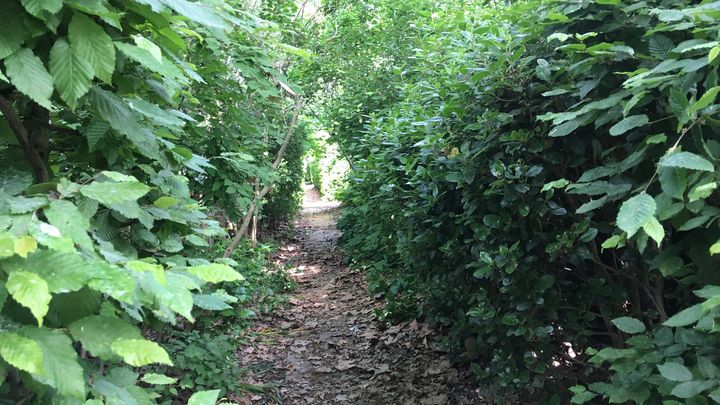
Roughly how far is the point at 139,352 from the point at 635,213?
4.47 ft

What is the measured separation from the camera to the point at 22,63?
119 centimetres

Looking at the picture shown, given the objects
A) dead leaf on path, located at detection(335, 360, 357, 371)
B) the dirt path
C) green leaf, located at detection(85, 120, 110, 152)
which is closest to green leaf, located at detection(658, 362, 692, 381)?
green leaf, located at detection(85, 120, 110, 152)

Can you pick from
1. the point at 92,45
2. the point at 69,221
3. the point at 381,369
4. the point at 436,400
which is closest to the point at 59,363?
the point at 69,221

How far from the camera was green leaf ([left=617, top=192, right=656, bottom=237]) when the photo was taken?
1312mm

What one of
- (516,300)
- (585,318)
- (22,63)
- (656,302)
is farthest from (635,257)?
(22,63)

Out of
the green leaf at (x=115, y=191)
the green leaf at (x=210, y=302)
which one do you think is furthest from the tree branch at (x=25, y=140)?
the green leaf at (x=210, y=302)

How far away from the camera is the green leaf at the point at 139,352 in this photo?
3.31 feet

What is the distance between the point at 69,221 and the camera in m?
1.08

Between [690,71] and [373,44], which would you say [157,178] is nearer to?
[690,71]

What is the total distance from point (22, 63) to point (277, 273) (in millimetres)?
7298

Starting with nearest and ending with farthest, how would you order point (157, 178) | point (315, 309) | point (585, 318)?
point (157, 178) < point (585, 318) < point (315, 309)

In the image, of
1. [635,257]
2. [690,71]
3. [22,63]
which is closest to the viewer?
[22,63]

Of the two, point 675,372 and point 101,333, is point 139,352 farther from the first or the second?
point 675,372

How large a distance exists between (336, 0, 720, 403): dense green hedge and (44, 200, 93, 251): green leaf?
1.41 meters
